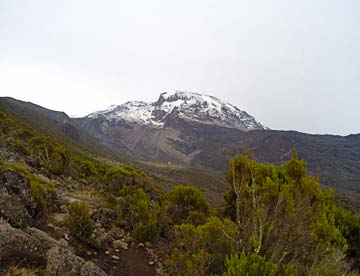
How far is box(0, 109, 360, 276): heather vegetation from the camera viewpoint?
4566mm

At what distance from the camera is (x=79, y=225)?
253 inches

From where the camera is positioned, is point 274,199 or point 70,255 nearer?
point 70,255

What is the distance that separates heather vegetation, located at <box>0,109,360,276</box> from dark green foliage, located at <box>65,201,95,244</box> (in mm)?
22

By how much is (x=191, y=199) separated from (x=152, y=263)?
349 cm

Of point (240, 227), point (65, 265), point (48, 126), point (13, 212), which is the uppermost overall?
point (48, 126)

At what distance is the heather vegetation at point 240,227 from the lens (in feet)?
15.0

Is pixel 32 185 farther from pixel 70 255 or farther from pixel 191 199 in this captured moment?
pixel 191 199

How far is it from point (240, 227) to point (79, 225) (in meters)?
3.70

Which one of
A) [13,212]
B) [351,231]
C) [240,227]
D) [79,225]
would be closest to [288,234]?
[240,227]

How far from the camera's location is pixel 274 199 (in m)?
5.91

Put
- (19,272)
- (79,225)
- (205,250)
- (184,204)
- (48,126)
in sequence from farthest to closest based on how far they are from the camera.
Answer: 1. (48,126)
2. (184,204)
3. (79,225)
4. (205,250)
5. (19,272)

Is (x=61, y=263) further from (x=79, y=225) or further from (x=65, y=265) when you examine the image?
(x=79, y=225)

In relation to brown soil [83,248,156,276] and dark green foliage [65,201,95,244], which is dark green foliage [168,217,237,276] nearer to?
brown soil [83,248,156,276]

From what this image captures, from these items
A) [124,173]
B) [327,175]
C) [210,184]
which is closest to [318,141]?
[327,175]
